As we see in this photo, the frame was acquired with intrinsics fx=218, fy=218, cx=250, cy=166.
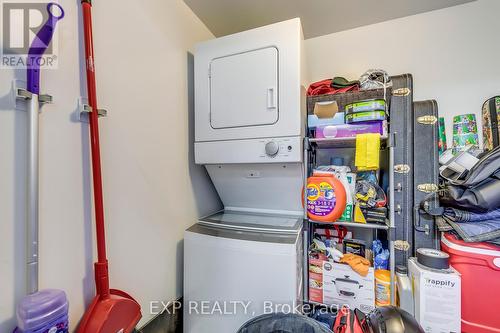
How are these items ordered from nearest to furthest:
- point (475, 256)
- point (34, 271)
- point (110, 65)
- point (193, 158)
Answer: point (34, 271) → point (110, 65) → point (475, 256) → point (193, 158)

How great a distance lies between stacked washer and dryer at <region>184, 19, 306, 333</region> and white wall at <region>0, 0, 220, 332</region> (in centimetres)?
17

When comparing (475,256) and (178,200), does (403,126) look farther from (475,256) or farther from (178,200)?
(178,200)

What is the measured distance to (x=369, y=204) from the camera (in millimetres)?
1604

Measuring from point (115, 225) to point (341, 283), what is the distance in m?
1.52

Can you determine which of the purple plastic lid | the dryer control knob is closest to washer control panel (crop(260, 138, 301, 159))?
the dryer control knob

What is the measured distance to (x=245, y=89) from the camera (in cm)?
151

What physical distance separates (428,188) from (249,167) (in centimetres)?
133

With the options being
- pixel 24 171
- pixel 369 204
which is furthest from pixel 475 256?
pixel 24 171

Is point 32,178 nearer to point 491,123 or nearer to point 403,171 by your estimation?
point 403,171

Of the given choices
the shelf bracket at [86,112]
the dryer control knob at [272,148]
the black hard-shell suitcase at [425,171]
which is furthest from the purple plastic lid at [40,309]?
the black hard-shell suitcase at [425,171]

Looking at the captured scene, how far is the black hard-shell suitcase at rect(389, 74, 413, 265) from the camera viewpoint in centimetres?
163

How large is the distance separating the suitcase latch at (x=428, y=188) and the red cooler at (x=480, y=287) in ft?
1.28

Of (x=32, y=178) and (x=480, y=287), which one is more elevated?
(x=32, y=178)

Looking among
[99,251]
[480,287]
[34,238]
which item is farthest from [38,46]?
[480,287]
